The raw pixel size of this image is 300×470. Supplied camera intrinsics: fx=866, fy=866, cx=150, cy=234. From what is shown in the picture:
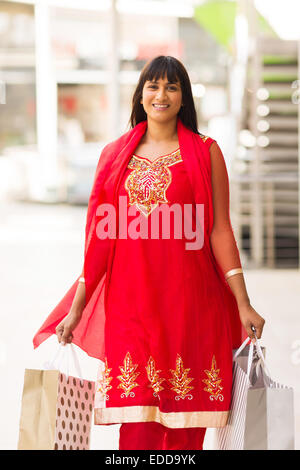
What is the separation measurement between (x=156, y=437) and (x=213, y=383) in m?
0.24

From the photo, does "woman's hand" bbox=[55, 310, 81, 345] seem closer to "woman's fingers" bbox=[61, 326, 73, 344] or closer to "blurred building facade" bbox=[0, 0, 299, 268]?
"woman's fingers" bbox=[61, 326, 73, 344]

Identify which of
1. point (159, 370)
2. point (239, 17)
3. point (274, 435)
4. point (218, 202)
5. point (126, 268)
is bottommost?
point (274, 435)

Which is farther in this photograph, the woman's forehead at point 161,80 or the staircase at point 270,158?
the staircase at point 270,158

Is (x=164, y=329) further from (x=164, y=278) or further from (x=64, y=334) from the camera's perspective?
(x=64, y=334)

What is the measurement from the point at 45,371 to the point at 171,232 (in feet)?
1.72

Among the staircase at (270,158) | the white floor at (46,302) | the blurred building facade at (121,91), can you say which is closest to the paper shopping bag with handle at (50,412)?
the white floor at (46,302)

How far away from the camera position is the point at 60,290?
22.8 feet

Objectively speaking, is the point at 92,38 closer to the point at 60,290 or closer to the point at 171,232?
the point at 60,290

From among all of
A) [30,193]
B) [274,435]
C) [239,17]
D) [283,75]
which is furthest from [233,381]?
[30,193]

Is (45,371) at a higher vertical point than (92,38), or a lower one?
lower

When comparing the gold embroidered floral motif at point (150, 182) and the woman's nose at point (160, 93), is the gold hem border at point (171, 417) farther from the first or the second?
the woman's nose at point (160, 93)

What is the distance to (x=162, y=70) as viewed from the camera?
251cm

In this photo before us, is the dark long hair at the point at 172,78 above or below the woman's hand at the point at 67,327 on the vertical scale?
above

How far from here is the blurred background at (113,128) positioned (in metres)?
6.17
